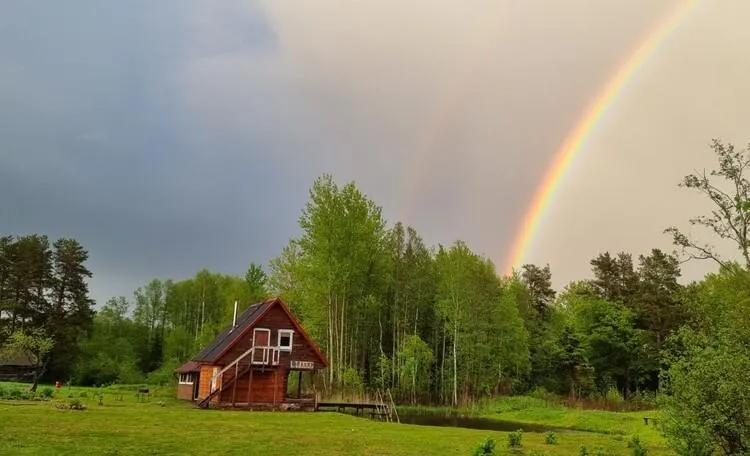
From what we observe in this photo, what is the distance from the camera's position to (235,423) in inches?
1070

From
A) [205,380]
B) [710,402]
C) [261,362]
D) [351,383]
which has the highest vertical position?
[261,362]

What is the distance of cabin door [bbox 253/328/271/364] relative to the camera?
143ft

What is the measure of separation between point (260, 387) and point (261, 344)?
324 centimetres

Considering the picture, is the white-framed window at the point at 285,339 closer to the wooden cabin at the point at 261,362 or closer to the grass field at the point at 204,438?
the wooden cabin at the point at 261,362

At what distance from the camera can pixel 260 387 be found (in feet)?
144

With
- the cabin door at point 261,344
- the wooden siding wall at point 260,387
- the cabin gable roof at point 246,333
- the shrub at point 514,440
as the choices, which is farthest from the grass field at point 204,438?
the cabin door at point 261,344

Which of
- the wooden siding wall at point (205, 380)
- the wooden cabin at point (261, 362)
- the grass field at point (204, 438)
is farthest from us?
the wooden siding wall at point (205, 380)

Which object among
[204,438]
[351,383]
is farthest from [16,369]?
[204,438]

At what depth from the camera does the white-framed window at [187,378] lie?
50.7 metres

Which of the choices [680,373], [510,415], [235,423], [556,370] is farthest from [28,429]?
[556,370]

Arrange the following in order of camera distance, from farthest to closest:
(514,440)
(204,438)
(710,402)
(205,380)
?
(205,380), (514,440), (204,438), (710,402)

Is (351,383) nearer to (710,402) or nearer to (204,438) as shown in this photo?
(204,438)

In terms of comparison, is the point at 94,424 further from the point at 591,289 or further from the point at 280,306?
the point at 591,289

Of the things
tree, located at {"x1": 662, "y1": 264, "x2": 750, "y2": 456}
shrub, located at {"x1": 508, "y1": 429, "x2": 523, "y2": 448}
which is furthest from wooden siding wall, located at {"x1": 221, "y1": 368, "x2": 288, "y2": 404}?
tree, located at {"x1": 662, "y1": 264, "x2": 750, "y2": 456}
